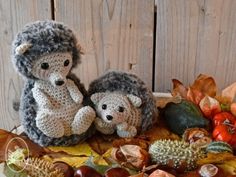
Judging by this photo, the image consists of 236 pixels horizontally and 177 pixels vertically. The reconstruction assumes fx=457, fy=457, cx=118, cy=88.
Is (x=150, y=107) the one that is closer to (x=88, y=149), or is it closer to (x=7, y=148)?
(x=88, y=149)

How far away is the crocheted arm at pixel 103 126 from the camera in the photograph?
724 mm

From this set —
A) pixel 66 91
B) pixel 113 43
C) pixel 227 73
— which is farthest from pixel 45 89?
pixel 227 73

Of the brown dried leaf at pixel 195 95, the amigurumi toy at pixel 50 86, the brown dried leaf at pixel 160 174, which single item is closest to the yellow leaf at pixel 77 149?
the amigurumi toy at pixel 50 86

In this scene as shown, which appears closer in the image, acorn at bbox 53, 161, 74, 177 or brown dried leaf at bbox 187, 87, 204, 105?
acorn at bbox 53, 161, 74, 177

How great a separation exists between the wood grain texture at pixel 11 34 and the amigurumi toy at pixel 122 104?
0.26 m

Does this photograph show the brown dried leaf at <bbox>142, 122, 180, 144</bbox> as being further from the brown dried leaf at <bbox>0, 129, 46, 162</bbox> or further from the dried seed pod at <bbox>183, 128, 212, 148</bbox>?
the brown dried leaf at <bbox>0, 129, 46, 162</bbox>

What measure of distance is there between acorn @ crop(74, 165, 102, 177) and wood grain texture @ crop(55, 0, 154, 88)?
13.9 inches

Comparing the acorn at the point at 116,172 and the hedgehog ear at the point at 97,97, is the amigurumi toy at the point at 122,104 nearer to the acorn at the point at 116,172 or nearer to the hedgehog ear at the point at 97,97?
the hedgehog ear at the point at 97,97

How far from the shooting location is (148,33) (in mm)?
908

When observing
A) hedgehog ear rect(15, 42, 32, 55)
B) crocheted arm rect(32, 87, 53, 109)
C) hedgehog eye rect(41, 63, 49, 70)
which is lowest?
crocheted arm rect(32, 87, 53, 109)

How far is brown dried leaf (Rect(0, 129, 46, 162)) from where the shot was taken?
688 mm

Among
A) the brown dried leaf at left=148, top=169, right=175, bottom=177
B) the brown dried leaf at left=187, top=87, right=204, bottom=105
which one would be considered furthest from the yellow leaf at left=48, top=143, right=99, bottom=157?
the brown dried leaf at left=187, top=87, right=204, bottom=105

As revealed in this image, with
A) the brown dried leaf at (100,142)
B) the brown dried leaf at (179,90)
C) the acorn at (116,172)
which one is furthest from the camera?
the brown dried leaf at (179,90)

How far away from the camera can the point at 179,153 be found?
65 centimetres
